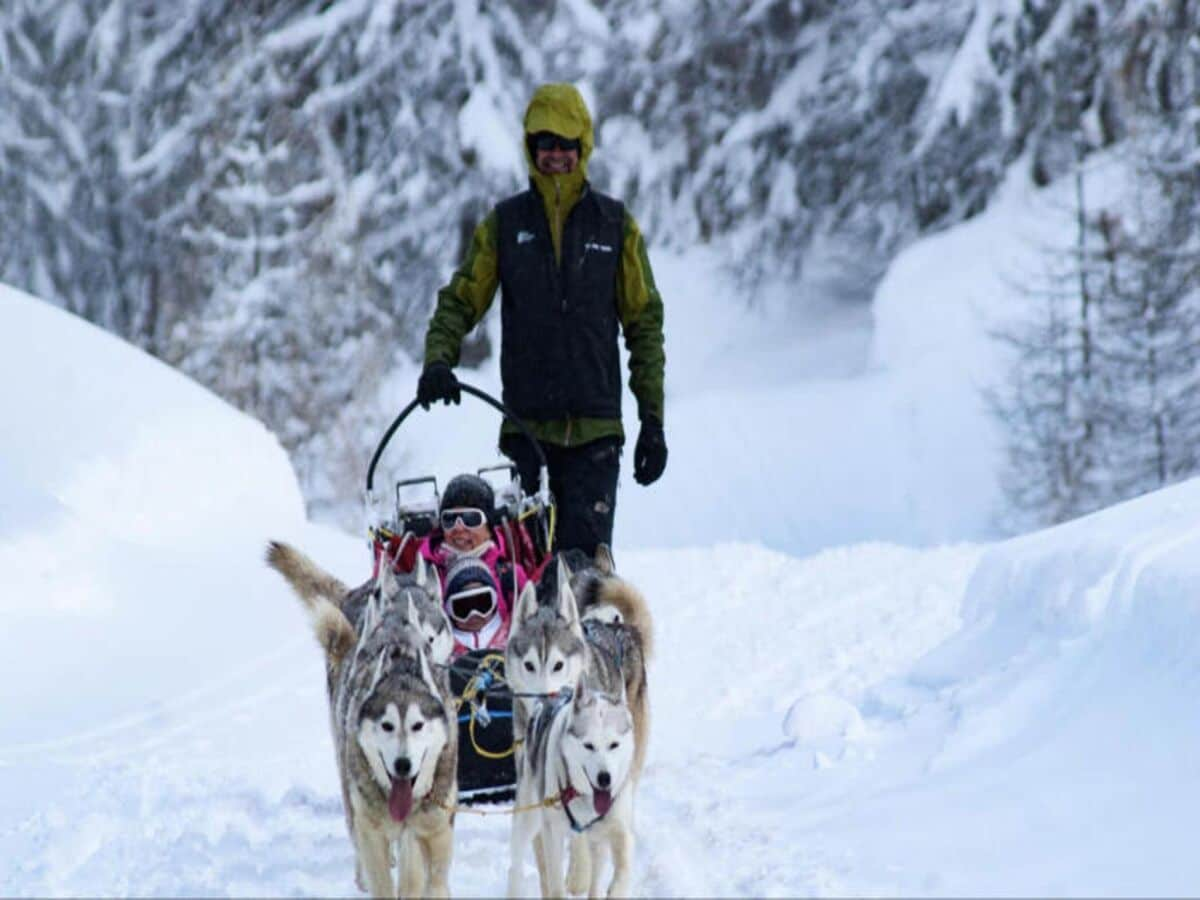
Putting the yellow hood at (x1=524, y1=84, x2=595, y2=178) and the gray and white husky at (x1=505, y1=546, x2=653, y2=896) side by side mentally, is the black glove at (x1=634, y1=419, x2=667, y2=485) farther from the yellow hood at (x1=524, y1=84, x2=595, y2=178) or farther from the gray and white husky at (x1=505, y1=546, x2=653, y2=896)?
the yellow hood at (x1=524, y1=84, x2=595, y2=178)

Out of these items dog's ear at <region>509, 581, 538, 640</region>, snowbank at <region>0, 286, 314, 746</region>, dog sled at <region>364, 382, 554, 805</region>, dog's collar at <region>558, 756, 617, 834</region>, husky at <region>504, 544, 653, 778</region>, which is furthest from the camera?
snowbank at <region>0, 286, 314, 746</region>

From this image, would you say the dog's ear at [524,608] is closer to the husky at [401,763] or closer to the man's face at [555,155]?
the husky at [401,763]

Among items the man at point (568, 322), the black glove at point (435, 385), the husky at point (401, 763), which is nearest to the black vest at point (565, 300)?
the man at point (568, 322)

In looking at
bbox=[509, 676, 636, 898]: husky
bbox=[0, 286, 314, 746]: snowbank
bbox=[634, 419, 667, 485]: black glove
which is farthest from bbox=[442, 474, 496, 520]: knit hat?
bbox=[0, 286, 314, 746]: snowbank

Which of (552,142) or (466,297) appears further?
(466,297)

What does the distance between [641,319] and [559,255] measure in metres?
0.33

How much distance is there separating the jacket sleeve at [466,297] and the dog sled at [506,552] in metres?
0.16

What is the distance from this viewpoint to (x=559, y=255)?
16.9 ft

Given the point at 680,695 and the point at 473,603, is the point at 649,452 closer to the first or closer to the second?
the point at 473,603

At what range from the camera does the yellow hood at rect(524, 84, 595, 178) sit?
5043mm

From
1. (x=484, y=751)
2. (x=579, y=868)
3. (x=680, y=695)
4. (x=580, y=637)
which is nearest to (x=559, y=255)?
(x=580, y=637)

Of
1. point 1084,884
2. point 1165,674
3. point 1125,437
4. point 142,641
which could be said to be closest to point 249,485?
point 142,641

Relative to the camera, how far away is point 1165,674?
16.1ft

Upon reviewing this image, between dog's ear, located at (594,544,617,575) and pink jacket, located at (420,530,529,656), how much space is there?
23cm
